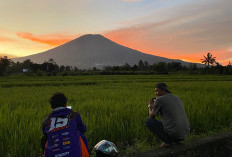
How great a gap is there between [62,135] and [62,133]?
0.06 ft

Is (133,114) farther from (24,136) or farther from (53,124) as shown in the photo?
(53,124)

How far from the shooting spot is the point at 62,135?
1771 millimetres

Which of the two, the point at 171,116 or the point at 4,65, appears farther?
the point at 4,65

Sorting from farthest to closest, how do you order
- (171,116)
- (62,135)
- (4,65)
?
1. (4,65)
2. (171,116)
3. (62,135)

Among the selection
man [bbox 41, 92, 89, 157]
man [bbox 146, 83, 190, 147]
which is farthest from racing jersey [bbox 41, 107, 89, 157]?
man [bbox 146, 83, 190, 147]

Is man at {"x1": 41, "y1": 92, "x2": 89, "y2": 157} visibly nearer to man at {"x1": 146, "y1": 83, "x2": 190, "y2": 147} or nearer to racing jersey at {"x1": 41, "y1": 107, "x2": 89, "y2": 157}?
racing jersey at {"x1": 41, "y1": 107, "x2": 89, "y2": 157}

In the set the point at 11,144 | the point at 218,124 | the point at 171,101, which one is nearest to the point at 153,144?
the point at 171,101

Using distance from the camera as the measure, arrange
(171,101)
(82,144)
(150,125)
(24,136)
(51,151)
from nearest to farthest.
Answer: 1. (51,151)
2. (82,144)
3. (171,101)
4. (24,136)
5. (150,125)

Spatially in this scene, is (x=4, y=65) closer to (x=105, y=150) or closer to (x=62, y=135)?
(x=62, y=135)

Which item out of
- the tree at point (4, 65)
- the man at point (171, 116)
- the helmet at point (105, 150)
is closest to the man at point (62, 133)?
the helmet at point (105, 150)

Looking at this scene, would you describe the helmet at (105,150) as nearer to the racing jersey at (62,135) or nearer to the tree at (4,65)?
the racing jersey at (62,135)

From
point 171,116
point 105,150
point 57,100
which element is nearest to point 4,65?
point 57,100

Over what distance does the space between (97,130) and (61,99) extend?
1.38m

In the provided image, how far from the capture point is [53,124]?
5.83 ft
